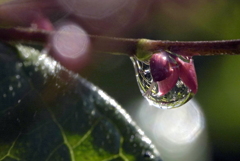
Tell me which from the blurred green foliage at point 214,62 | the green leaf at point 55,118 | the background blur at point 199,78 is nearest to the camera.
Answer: the green leaf at point 55,118

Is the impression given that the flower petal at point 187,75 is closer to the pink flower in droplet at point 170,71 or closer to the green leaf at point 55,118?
the pink flower in droplet at point 170,71

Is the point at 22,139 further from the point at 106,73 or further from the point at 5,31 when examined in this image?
the point at 106,73

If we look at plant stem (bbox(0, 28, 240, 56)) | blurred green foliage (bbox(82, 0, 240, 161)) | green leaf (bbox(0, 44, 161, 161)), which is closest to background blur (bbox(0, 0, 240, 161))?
blurred green foliage (bbox(82, 0, 240, 161))

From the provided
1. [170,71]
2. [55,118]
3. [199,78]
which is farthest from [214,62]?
[170,71]

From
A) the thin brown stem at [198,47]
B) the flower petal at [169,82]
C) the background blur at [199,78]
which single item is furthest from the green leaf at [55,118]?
the background blur at [199,78]

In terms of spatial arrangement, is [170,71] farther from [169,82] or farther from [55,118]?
[55,118]

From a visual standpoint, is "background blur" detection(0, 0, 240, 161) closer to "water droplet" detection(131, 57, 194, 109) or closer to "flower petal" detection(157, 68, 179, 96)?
"water droplet" detection(131, 57, 194, 109)
